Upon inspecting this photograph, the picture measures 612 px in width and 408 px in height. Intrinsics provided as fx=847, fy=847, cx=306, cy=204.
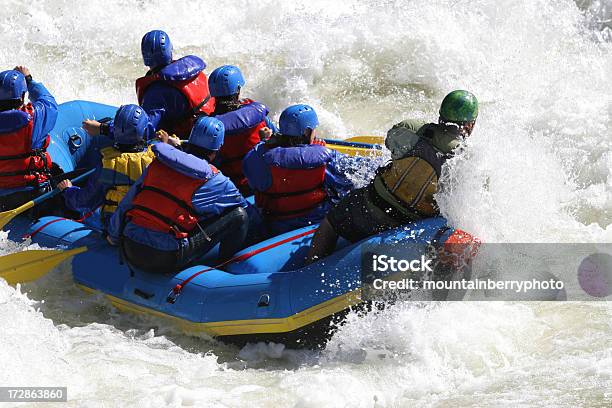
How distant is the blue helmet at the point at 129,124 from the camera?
545 centimetres

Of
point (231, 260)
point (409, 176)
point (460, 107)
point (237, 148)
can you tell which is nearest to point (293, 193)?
point (231, 260)

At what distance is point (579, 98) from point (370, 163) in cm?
370

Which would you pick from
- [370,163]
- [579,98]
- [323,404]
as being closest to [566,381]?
[323,404]

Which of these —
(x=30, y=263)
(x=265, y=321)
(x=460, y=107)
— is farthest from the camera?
(x=30, y=263)

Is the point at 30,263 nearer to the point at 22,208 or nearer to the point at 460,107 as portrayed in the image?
the point at 22,208

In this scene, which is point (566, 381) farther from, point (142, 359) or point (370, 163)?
point (142, 359)

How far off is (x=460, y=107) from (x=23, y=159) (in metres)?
3.19

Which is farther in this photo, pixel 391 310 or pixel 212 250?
pixel 212 250

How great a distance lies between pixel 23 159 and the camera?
610cm

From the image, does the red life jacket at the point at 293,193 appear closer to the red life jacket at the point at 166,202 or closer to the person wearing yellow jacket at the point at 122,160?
the red life jacket at the point at 166,202

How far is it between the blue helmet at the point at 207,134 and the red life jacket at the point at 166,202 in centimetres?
17

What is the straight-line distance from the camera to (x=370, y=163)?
225 inches

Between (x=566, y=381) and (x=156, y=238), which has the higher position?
(x=156, y=238)

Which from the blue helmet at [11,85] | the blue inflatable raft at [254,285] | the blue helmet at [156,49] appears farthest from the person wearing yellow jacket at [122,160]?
the blue helmet at [156,49]
